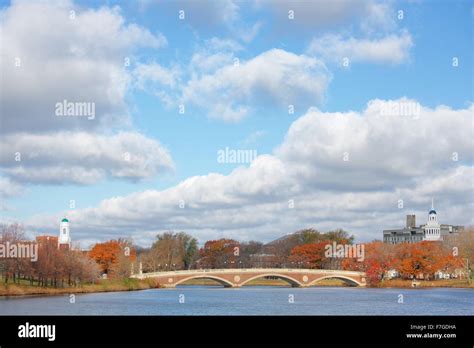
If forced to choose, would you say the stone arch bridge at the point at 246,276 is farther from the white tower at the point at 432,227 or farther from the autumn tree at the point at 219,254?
the white tower at the point at 432,227

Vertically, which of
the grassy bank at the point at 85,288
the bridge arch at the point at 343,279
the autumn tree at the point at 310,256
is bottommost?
the bridge arch at the point at 343,279

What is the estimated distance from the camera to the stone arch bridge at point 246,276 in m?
74.2

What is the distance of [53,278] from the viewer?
5656 cm

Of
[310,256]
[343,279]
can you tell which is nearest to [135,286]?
[343,279]

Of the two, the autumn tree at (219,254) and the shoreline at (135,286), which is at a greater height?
the autumn tree at (219,254)

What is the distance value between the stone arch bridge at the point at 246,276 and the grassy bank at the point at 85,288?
6.20ft

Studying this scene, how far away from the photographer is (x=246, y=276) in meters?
76.9

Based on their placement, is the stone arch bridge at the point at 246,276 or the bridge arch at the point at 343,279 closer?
the stone arch bridge at the point at 246,276

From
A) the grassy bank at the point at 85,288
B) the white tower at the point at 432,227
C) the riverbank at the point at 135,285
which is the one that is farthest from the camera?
the white tower at the point at 432,227

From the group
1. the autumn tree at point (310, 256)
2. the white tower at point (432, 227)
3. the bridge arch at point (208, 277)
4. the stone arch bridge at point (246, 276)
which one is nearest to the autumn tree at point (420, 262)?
the stone arch bridge at point (246, 276)

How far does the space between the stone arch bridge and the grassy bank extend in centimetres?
189
